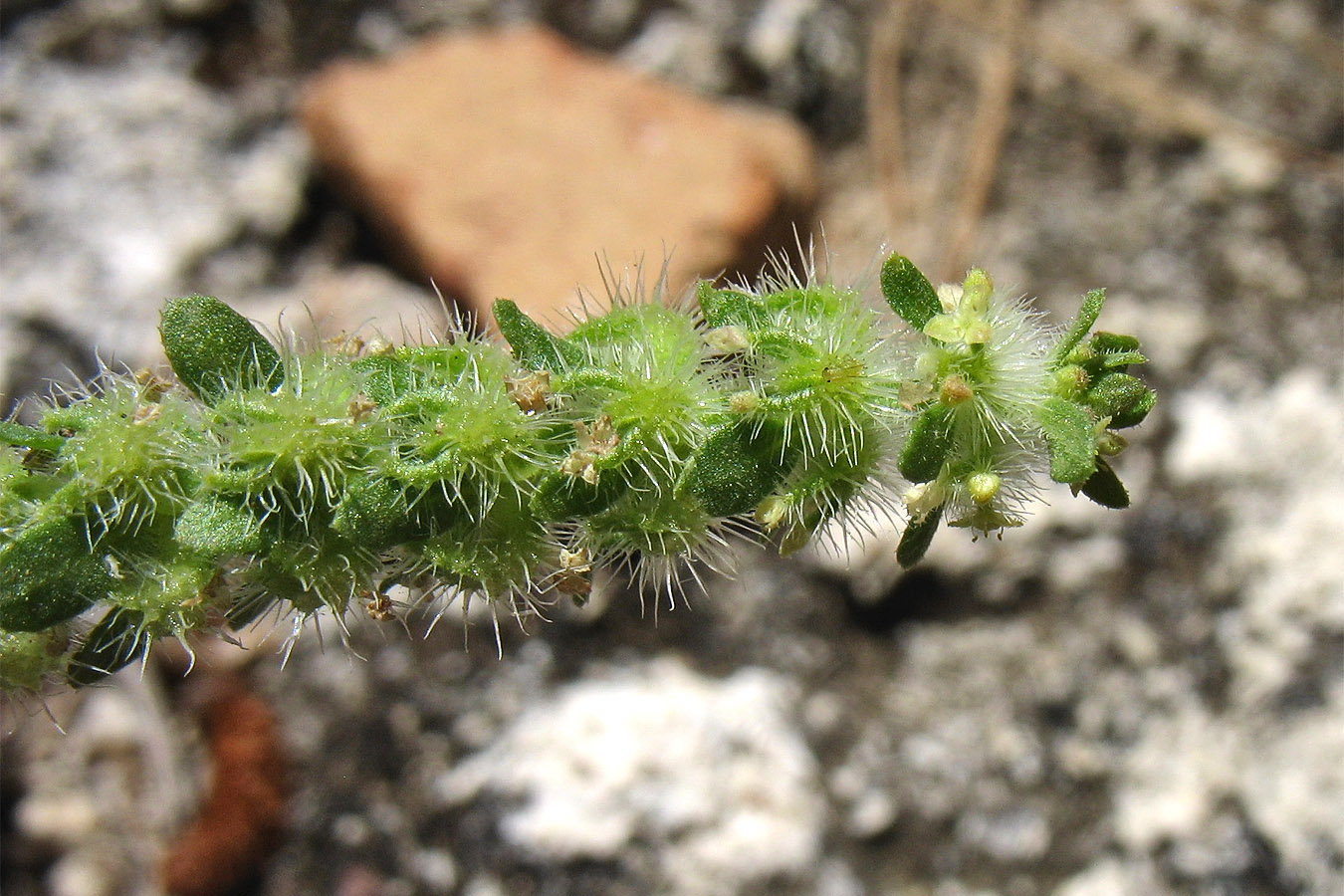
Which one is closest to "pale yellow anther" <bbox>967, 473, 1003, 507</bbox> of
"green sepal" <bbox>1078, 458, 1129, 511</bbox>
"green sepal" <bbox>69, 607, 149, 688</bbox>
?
"green sepal" <bbox>1078, 458, 1129, 511</bbox>

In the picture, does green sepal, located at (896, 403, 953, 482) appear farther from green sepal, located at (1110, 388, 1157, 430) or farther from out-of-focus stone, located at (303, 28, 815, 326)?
out-of-focus stone, located at (303, 28, 815, 326)

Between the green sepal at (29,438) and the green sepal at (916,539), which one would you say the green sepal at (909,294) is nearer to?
the green sepal at (916,539)

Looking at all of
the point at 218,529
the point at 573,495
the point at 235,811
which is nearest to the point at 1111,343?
the point at 573,495

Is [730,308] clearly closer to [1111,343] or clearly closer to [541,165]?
[1111,343]

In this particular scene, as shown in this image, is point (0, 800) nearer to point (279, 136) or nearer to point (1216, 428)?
point (279, 136)

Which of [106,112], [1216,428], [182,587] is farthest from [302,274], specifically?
[1216,428]

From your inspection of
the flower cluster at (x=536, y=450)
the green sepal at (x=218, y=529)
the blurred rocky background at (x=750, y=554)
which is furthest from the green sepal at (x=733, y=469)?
the blurred rocky background at (x=750, y=554)

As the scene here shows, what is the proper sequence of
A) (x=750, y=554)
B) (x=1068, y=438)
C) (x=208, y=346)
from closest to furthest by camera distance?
(x=1068, y=438)
(x=208, y=346)
(x=750, y=554)
